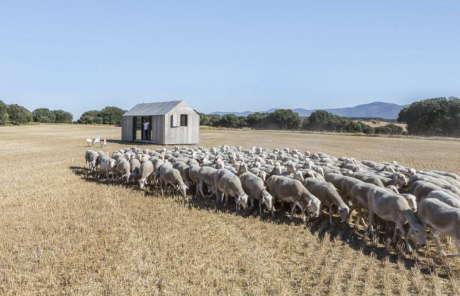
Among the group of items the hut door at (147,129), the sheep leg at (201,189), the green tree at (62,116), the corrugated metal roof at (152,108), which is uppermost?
the green tree at (62,116)

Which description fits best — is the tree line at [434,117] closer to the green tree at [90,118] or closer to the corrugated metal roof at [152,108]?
the corrugated metal roof at [152,108]

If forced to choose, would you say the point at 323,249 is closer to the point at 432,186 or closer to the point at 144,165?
the point at 432,186

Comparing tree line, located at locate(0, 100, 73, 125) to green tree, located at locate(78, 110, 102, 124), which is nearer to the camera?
tree line, located at locate(0, 100, 73, 125)

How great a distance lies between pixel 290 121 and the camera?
10056 centimetres

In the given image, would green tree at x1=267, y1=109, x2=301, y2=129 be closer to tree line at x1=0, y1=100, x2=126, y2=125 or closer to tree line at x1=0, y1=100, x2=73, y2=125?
tree line at x1=0, y1=100, x2=126, y2=125

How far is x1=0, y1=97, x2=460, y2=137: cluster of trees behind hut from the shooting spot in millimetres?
73875

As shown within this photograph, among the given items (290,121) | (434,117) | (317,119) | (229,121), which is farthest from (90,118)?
(434,117)

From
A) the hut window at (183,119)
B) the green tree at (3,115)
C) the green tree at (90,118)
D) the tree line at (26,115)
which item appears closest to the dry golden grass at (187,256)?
the hut window at (183,119)

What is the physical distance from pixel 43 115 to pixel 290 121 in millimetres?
81676

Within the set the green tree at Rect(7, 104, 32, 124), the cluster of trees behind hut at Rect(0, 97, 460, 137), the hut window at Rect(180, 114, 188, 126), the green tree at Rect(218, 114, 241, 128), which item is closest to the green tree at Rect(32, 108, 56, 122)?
the cluster of trees behind hut at Rect(0, 97, 460, 137)

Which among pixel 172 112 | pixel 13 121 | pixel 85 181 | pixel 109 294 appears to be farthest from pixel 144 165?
pixel 13 121

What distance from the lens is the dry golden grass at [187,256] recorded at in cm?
566

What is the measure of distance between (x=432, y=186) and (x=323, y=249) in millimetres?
4330

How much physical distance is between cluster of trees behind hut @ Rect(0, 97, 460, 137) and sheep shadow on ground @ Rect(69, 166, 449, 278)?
248ft
